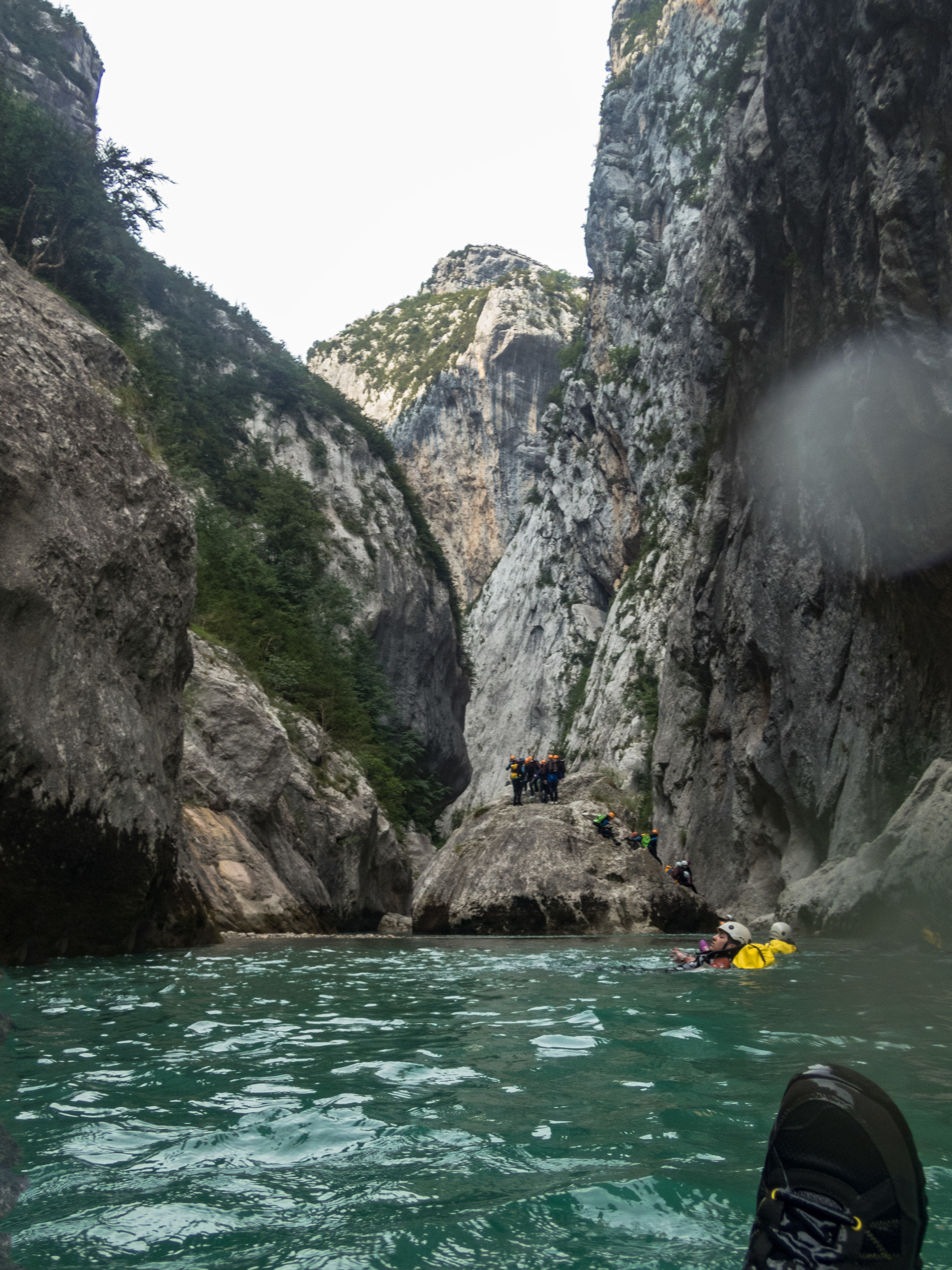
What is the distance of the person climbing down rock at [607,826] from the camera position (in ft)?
54.6

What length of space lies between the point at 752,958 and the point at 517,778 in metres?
11.6

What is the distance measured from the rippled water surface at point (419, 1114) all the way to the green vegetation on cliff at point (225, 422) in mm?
9773

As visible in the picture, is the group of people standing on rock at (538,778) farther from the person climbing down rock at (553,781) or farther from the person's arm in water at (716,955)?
the person's arm in water at (716,955)

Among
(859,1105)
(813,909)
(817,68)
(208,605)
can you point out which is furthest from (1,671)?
(817,68)

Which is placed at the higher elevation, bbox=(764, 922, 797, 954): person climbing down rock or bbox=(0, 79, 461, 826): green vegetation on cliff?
bbox=(0, 79, 461, 826): green vegetation on cliff

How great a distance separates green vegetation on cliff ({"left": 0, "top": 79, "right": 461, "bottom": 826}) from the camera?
22.5 m

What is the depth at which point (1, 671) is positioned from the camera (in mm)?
7621

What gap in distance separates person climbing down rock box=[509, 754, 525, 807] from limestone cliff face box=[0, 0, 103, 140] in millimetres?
30028

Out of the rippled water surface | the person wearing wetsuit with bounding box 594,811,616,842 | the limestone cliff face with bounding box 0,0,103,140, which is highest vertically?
the limestone cliff face with bounding box 0,0,103,140

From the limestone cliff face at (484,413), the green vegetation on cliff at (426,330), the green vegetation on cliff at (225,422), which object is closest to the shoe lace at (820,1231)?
the green vegetation on cliff at (225,422)

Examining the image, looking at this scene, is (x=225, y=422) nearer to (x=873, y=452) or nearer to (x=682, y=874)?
(x=682, y=874)

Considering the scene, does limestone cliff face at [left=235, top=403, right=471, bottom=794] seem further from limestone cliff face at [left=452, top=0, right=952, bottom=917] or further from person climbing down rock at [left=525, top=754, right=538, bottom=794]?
person climbing down rock at [left=525, top=754, right=538, bottom=794]

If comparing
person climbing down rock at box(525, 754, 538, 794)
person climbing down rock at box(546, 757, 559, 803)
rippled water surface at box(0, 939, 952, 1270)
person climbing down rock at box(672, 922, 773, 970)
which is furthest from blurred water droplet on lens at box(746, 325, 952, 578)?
person climbing down rock at box(525, 754, 538, 794)

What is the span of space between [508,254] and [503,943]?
8770 centimetres
